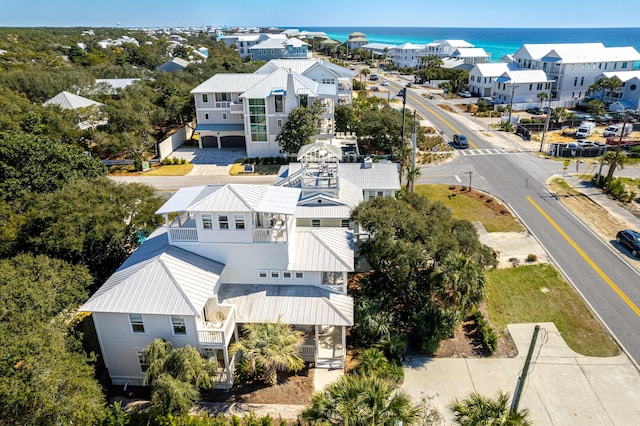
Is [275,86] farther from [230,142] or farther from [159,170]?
[159,170]

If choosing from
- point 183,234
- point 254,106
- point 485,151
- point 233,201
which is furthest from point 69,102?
point 485,151

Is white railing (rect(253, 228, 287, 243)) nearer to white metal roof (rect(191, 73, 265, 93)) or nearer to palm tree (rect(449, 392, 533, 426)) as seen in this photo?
palm tree (rect(449, 392, 533, 426))

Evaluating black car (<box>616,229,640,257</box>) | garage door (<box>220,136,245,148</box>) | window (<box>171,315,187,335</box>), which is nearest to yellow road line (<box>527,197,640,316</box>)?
black car (<box>616,229,640,257</box>)

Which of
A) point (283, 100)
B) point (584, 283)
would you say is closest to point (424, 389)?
point (584, 283)

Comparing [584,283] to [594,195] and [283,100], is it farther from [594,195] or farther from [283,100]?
[283,100]

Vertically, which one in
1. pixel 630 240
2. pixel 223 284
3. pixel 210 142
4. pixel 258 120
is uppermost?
pixel 258 120

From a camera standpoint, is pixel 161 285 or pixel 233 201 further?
pixel 233 201
